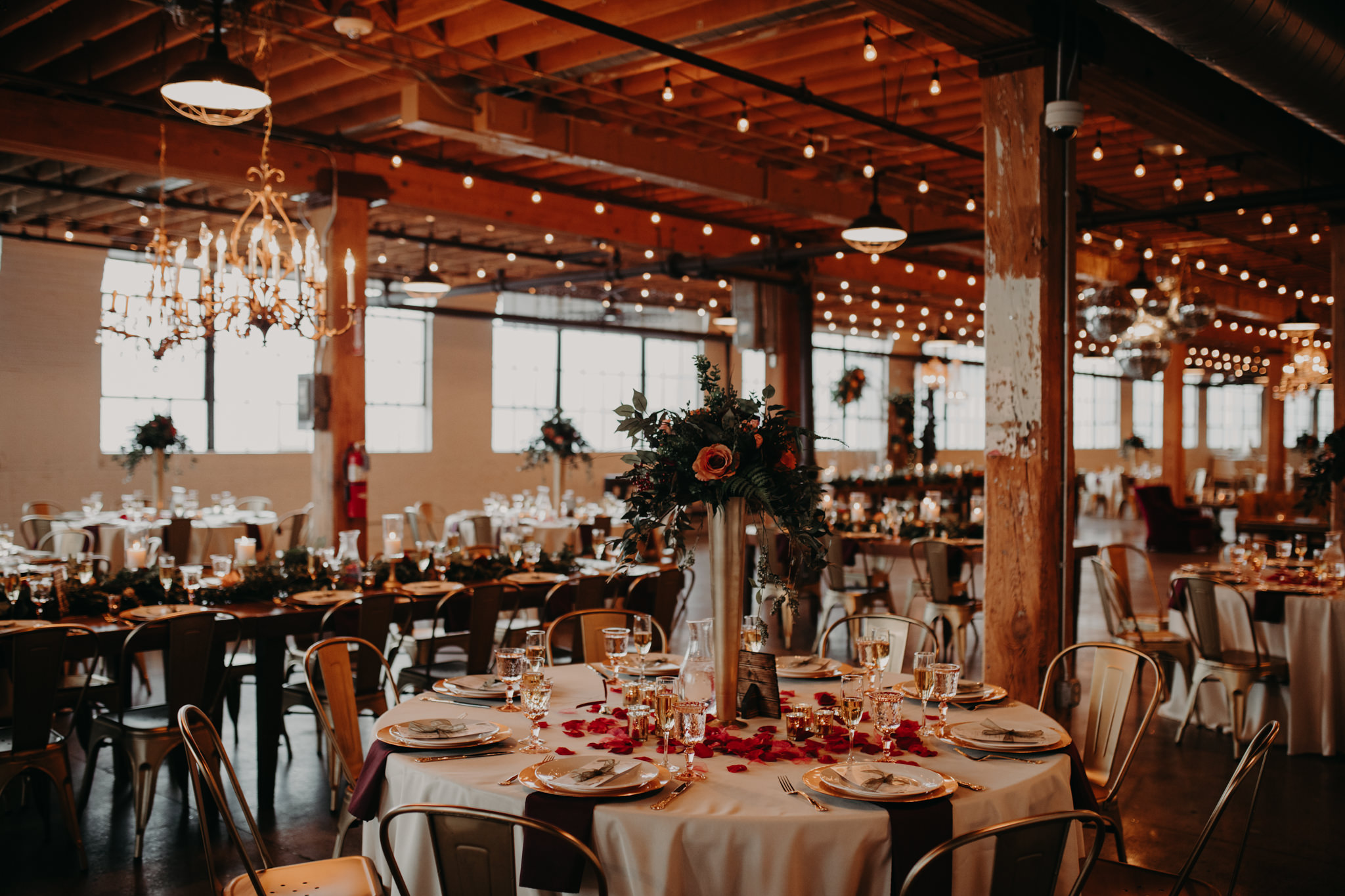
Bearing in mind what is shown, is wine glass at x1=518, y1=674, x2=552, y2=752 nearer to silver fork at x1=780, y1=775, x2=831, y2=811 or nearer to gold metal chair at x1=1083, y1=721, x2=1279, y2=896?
silver fork at x1=780, y1=775, x2=831, y2=811

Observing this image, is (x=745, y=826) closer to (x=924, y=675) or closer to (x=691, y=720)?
(x=691, y=720)

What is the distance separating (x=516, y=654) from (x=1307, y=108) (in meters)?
4.28

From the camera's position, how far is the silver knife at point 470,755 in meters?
2.74

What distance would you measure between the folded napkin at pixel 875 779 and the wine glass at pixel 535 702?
2.57 feet

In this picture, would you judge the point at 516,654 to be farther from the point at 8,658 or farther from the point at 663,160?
the point at 663,160

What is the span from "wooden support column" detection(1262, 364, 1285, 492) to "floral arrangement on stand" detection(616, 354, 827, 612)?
1702 centimetres

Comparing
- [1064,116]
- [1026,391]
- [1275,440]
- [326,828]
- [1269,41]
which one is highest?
[1269,41]

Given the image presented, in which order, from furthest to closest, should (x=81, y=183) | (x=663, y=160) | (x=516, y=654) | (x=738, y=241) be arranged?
(x=738, y=241)
(x=81, y=183)
(x=663, y=160)
(x=516, y=654)

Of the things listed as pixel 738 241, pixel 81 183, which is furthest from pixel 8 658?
pixel 738 241

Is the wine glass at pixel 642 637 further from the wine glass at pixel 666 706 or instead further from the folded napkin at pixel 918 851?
the folded napkin at pixel 918 851

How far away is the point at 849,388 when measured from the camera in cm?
1559

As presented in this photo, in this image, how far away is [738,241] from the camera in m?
12.6

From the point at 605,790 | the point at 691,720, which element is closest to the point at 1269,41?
the point at 691,720

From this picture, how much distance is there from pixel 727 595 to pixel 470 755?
2.66ft
